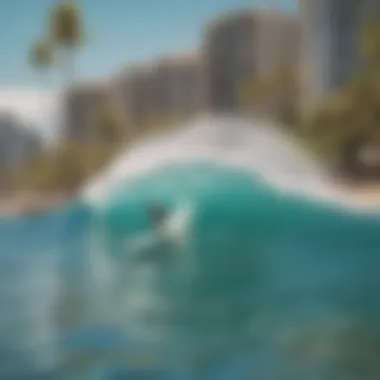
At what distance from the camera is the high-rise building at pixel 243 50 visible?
4.45 feet

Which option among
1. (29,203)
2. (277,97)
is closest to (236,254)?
(277,97)

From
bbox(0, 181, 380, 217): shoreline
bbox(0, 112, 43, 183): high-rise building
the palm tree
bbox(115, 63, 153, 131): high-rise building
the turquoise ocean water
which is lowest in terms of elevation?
the turquoise ocean water

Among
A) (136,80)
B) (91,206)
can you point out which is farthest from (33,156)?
(136,80)

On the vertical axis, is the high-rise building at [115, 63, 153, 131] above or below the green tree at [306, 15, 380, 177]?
above

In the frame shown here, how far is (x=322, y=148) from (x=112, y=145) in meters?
0.41

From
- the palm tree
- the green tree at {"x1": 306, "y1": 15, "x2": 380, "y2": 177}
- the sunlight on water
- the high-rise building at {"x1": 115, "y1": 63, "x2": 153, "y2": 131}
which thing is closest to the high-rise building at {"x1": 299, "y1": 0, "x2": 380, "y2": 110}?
the green tree at {"x1": 306, "y1": 15, "x2": 380, "y2": 177}

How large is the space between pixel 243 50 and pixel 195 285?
18.3 inches

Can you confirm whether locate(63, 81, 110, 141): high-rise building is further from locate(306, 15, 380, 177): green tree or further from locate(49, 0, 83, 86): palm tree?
locate(306, 15, 380, 177): green tree

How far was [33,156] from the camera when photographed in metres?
1.38

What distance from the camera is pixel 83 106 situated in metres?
1.38

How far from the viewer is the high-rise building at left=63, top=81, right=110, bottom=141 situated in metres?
1.38

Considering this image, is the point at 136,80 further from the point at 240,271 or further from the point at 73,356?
the point at 73,356

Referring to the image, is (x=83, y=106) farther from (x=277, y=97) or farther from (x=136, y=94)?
(x=277, y=97)

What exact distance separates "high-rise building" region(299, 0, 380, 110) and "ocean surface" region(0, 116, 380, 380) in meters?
0.14
